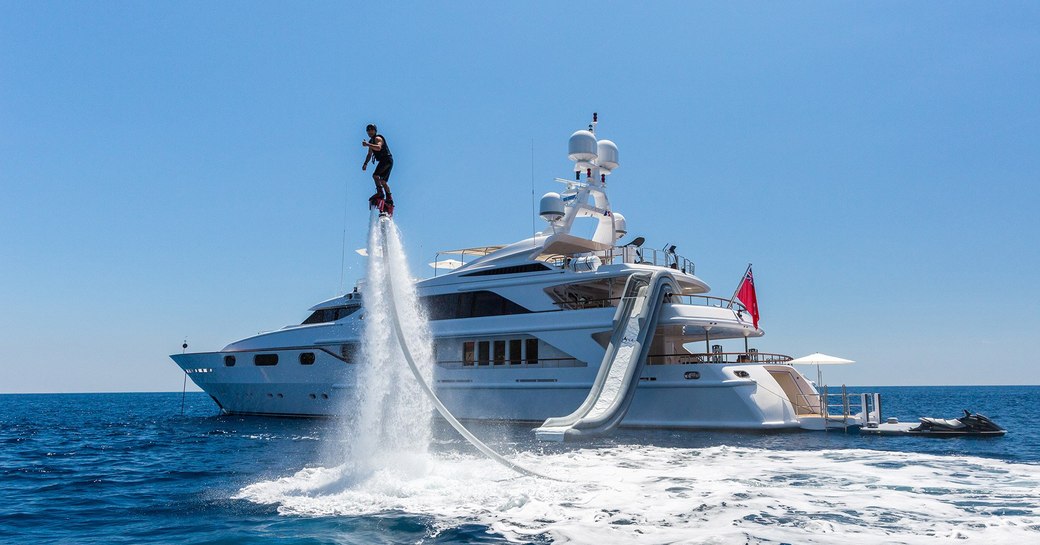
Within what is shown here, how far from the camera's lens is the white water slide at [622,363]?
1630 centimetres

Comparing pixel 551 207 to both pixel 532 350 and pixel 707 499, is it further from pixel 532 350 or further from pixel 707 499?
pixel 707 499

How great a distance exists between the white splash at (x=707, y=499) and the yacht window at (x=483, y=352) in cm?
1029

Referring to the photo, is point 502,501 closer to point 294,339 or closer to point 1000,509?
point 1000,509

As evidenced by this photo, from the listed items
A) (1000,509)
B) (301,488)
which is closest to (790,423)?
(1000,509)

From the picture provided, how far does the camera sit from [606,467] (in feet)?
43.1

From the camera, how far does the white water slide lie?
1630 centimetres

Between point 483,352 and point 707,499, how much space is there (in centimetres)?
1502

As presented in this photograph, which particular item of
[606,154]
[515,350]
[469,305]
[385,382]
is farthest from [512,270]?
[385,382]

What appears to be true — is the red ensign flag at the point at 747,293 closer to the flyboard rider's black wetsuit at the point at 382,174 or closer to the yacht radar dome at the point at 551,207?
the yacht radar dome at the point at 551,207

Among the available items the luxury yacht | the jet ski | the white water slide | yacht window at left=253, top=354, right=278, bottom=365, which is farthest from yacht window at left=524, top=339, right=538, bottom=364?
yacht window at left=253, top=354, right=278, bottom=365

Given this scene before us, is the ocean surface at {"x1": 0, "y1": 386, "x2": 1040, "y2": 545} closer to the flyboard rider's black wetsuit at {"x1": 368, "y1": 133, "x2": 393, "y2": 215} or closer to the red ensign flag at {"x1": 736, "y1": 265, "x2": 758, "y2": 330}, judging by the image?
the flyboard rider's black wetsuit at {"x1": 368, "y1": 133, "x2": 393, "y2": 215}

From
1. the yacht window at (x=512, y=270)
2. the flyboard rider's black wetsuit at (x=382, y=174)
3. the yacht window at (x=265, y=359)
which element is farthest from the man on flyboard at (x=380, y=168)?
the yacht window at (x=265, y=359)

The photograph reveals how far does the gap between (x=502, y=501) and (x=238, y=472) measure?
22.0 feet

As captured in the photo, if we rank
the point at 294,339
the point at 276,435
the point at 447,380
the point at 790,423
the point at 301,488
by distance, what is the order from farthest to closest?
the point at 294,339, the point at 447,380, the point at 276,435, the point at 790,423, the point at 301,488
